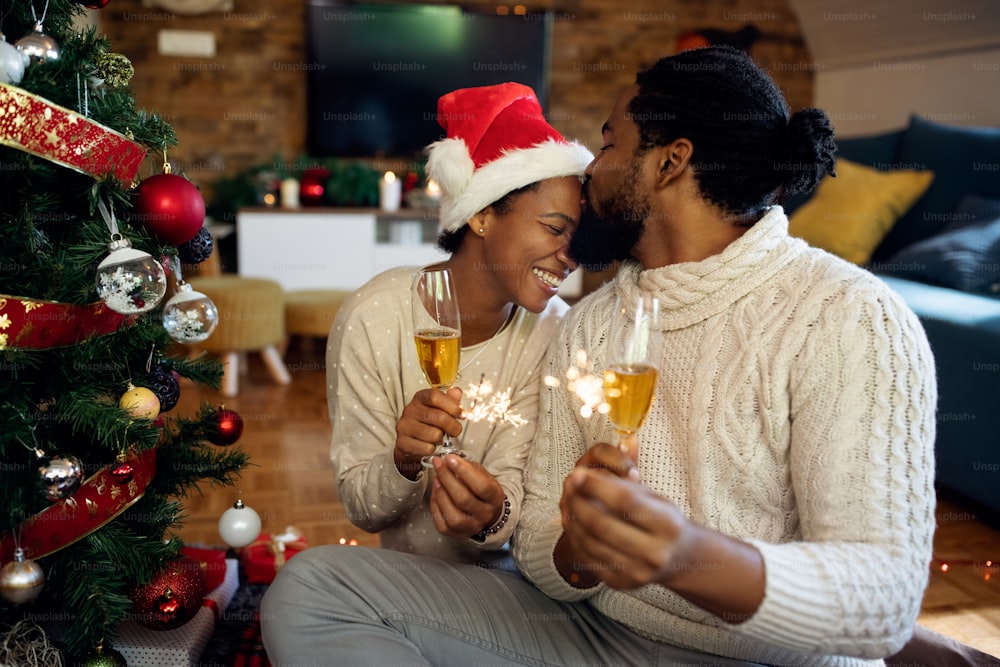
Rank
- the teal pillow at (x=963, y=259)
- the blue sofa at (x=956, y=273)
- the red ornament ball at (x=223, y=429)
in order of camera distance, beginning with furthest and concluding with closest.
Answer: the teal pillow at (x=963, y=259) → the blue sofa at (x=956, y=273) → the red ornament ball at (x=223, y=429)

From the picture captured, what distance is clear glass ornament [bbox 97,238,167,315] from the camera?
1.19m

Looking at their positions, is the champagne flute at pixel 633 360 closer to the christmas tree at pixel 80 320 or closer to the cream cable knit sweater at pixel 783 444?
the cream cable knit sweater at pixel 783 444

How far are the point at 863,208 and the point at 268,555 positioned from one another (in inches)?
119

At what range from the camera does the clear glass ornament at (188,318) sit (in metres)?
1.30

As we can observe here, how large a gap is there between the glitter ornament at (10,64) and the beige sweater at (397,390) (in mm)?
688

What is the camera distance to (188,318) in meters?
1.30

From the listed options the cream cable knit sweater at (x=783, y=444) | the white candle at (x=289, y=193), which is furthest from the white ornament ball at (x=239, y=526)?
the white candle at (x=289, y=193)

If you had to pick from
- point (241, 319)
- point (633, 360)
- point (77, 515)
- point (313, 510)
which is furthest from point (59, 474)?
point (241, 319)

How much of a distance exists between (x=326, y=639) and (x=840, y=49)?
17.9ft

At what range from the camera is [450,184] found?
65.9 inches

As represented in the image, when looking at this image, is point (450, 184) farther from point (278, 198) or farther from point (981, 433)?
point (278, 198)

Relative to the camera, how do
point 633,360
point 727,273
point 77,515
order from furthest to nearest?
1. point 77,515
2. point 727,273
3. point 633,360

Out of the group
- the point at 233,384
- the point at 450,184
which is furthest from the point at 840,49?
the point at 450,184

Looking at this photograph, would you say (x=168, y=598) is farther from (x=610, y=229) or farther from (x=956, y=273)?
(x=956, y=273)
